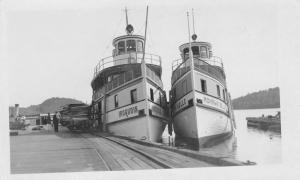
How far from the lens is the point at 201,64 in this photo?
41.5 ft

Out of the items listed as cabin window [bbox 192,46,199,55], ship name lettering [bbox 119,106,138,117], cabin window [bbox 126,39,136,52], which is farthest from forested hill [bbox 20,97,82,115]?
cabin window [bbox 192,46,199,55]

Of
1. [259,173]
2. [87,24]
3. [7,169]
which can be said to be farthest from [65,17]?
[259,173]

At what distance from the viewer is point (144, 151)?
744 centimetres

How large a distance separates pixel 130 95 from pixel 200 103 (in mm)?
2483

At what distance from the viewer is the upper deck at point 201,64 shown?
1120cm

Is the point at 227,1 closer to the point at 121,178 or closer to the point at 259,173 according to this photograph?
the point at 259,173

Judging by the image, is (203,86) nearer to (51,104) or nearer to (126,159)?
(126,159)

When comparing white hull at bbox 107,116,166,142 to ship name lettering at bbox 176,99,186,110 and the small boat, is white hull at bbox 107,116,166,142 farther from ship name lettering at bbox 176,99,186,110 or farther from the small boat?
the small boat

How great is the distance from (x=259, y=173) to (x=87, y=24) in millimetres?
5128

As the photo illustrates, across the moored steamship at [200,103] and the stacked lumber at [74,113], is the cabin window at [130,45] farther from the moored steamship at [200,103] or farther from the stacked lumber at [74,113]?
the stacked lumber at [74,113]

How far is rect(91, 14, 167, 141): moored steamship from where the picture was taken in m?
10.7

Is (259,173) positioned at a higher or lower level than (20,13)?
lower

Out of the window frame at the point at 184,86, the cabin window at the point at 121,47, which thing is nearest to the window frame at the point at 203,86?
the window frame at the point at 184,86

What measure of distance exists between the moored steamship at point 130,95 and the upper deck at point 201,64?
849 millimetres
